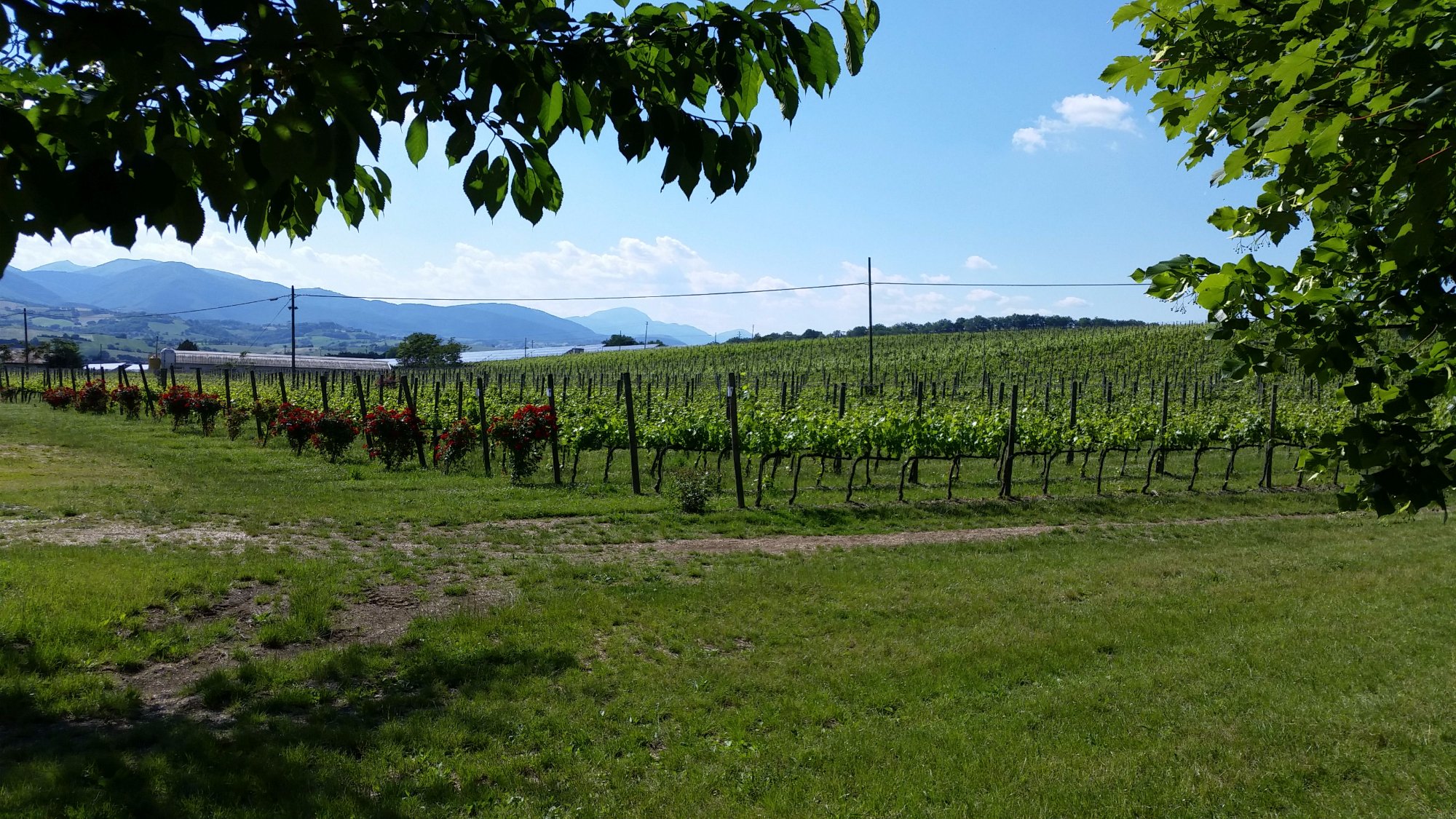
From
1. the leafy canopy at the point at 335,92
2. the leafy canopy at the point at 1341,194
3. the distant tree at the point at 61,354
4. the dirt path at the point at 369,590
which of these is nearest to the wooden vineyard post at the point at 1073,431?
the dirt path at the point at 369,590

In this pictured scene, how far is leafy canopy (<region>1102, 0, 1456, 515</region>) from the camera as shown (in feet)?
5.89

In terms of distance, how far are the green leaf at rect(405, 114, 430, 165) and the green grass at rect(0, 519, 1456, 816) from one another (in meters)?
2.59

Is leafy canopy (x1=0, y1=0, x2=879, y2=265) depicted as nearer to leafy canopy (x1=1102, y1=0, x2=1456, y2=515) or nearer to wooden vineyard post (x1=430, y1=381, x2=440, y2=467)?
leafy canopy (x1=1102, y1=0, x2=1456, y2=515)

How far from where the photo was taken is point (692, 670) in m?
5.35

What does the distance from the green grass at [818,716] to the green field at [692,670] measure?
24mm

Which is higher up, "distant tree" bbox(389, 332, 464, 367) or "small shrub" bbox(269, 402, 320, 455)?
"distant tree" bbox(389, 332, 464, 367)

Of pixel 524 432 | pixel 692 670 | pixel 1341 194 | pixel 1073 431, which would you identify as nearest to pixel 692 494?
pixel 524 432

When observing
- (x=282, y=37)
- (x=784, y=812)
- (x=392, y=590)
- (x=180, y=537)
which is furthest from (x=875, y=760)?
(x=180, y=537)

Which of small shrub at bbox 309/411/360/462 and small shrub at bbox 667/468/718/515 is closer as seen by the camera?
small shrub at bbox 667/468/718/515

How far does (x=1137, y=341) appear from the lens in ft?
173

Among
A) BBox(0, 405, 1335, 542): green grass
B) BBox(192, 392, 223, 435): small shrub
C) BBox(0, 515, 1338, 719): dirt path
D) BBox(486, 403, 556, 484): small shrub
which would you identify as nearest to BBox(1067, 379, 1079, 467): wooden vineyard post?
BBox(0, 405, 1335, 542): green grass

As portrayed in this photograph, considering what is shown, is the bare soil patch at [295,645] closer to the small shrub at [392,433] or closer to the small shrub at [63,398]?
the small shrub at [392,433]

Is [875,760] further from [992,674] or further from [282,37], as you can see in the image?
[282,37]

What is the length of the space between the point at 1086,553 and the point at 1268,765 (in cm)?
636
